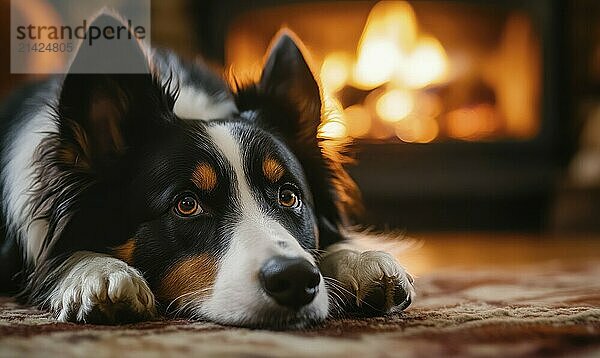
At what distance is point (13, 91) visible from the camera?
2432 millimetres

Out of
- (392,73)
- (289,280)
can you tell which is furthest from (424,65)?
(289,280)

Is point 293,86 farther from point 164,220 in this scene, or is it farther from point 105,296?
point 105,296

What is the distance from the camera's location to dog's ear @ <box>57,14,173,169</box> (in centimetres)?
172

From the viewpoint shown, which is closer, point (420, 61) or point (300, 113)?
point (300, 113)

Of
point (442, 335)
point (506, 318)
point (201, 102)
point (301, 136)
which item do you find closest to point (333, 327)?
point (442, 335)

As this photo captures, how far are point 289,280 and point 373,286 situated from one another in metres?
0.29

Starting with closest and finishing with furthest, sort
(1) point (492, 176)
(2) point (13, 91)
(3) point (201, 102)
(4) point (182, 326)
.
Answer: (4) point (182, 326)
(3) point (201, 102)
(2) point (13, 91)
(1) point (492, 176)

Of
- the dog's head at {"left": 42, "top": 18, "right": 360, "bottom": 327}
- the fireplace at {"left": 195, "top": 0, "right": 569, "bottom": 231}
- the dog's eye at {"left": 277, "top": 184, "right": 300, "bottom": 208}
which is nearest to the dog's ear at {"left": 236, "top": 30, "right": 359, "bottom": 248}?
the dog's head at {"left": 42, "top": 18, "right": 360, "bottom": 327}

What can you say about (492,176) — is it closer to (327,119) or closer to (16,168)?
(327,119)

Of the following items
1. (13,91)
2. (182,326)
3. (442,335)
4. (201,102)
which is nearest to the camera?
(442,335)

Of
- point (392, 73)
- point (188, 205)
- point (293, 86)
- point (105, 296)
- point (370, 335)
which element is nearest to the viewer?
point (370, 335)

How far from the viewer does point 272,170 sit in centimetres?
176

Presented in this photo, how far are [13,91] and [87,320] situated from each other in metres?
1.11

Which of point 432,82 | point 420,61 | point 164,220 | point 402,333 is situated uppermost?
point 420,61
